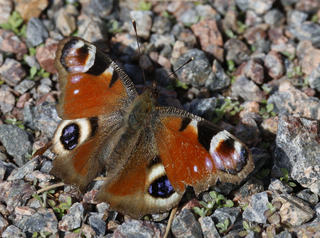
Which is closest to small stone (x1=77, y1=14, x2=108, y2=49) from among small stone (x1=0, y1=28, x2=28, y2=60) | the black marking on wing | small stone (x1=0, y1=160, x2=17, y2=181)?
small stone (x1=0, y1=28, x2=28, y2=60)

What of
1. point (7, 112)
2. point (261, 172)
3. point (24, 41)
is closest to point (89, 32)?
point (24, 41)

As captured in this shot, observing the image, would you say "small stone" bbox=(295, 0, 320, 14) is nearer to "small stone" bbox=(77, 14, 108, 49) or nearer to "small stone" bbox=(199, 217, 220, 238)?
"small stone" bbox=(77, 14, 108, 49)

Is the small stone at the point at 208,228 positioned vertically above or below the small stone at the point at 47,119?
below

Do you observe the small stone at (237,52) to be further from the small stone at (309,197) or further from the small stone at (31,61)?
the small stone at (31,61)

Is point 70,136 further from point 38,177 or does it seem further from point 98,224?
point 98,224

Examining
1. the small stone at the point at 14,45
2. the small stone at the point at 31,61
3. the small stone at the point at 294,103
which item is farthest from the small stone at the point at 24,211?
the small stone at the point at 294,103
